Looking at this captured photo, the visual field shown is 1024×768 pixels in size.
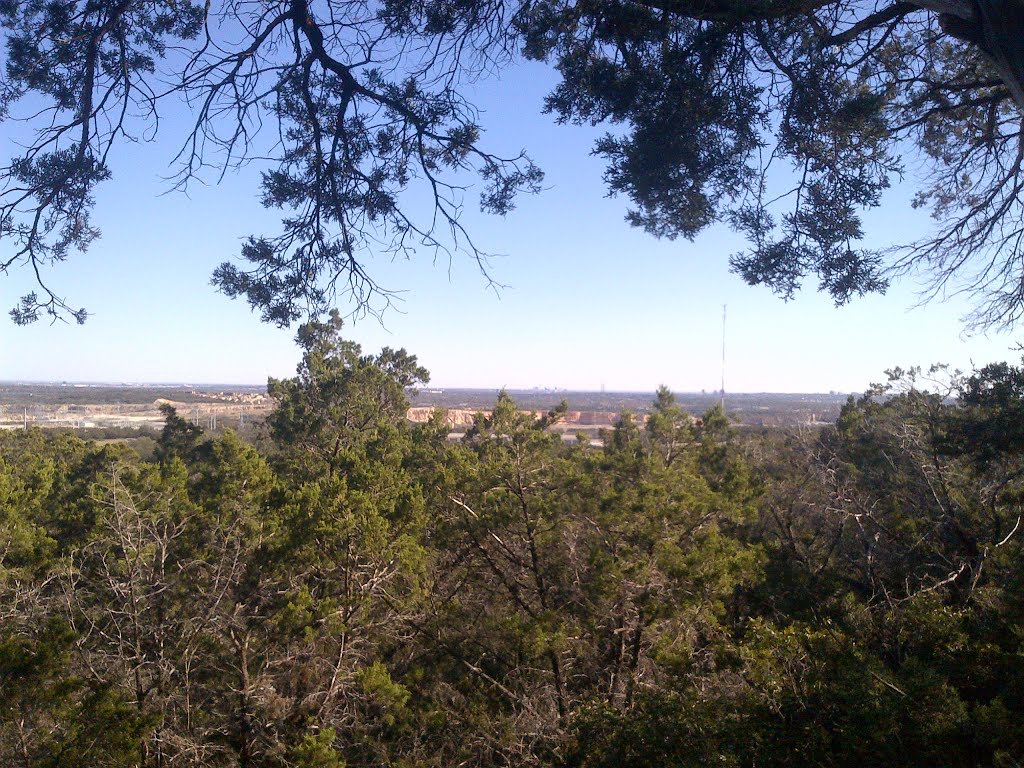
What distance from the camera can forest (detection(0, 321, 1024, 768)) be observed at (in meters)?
4.92

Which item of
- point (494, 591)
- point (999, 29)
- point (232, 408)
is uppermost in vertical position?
point (999, 29)

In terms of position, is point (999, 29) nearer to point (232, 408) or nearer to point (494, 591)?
point (494, 591)

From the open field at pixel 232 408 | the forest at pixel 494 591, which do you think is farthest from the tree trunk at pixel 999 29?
the open field at pixel 232 408

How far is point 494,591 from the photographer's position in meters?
10.4

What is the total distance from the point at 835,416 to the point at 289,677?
14002 millimetres

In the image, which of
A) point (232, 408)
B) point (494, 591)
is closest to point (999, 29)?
point (494, 591)

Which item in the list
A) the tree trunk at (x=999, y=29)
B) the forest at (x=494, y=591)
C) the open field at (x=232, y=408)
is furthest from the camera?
the open field at (x=232, y=408)

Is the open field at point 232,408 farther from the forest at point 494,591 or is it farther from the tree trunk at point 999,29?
the tree trunk at point 999,29

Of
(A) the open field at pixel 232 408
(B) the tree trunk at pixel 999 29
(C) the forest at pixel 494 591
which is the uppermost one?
(B) the tree trunk at pixel 999 29

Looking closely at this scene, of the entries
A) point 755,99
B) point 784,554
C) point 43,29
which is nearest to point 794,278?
point 755,99

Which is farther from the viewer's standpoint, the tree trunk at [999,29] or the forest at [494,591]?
the forest at [494,591]

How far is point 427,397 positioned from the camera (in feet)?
59.2

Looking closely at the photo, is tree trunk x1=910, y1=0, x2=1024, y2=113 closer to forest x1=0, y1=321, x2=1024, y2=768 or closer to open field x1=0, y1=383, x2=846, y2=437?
forest x1=0, y1=321, x2=1024, y2=768

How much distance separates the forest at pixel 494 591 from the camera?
16.1ft
